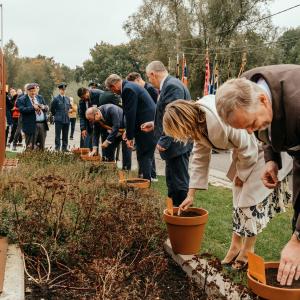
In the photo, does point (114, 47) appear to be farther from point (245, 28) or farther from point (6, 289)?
point (6, 289)

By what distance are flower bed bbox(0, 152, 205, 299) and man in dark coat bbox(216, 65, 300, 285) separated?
89 cm

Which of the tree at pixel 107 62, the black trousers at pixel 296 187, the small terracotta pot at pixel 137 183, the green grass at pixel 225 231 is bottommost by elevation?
the green grass at pixel 225 231

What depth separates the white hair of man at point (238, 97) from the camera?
2278mm

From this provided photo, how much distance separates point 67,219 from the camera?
419 centimetres

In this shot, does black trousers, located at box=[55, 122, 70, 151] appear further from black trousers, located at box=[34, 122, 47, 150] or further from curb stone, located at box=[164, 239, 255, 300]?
curb stone, located at box=[164, 239, 255, 300]

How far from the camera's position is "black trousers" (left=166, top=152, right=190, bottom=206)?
4957mm

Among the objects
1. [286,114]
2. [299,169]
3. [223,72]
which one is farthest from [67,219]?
[223,72]

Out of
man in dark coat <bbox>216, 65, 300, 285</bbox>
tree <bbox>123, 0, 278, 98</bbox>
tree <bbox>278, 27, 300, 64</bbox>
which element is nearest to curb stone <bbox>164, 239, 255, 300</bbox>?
man in dark coat <bbox>216, 65, 300, 285</bbox>

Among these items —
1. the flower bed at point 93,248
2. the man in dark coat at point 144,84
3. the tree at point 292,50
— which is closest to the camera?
the flower bed at point 93,248

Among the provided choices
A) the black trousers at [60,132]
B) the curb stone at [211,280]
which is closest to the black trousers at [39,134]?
the black trousers at [60,132]

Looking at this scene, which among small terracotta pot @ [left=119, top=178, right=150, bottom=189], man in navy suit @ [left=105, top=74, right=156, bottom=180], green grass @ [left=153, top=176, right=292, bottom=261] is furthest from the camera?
man in navy suit @ [left=105, top=74, right=156, bottom=180]

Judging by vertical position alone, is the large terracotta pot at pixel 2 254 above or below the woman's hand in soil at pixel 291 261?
below

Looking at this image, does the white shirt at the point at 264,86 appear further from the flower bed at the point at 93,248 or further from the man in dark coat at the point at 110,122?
the man in dark coat at the point at 110,122

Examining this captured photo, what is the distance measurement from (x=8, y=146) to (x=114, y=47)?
42982 millimetres
